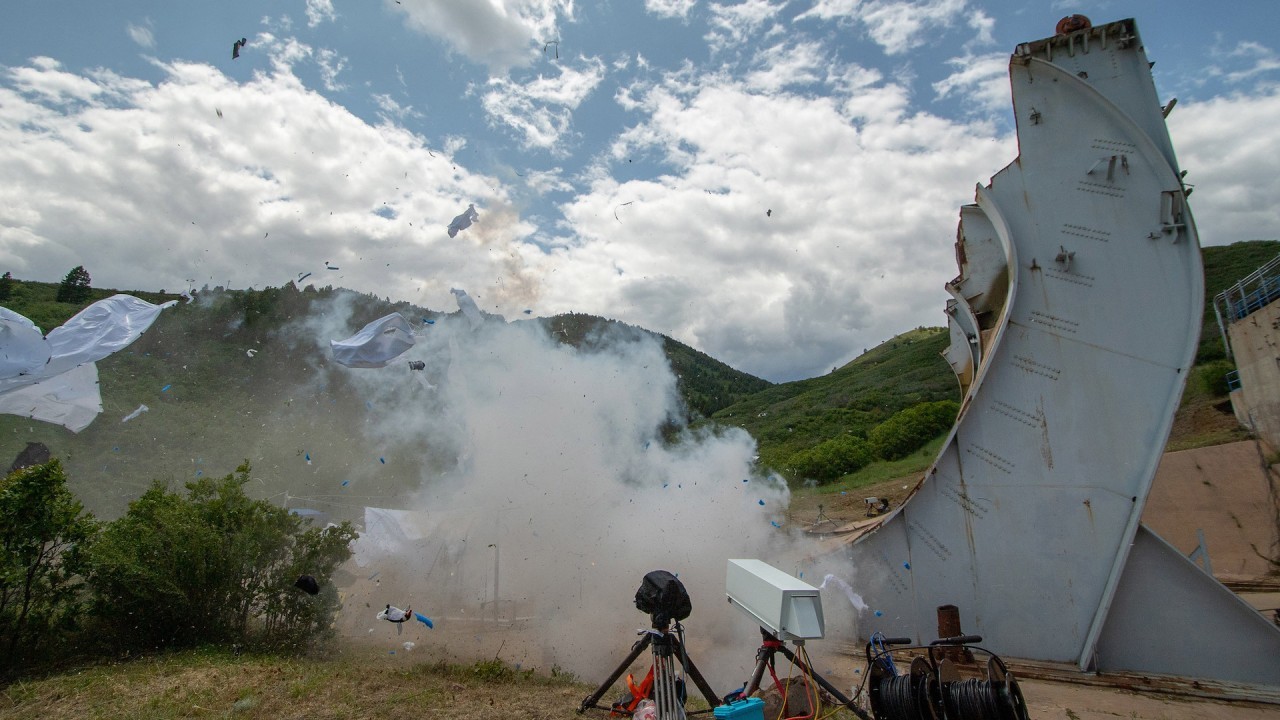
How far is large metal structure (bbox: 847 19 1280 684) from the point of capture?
9.82 m

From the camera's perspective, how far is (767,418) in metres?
56.3

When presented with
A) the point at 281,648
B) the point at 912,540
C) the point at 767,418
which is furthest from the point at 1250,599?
the point at 767,418

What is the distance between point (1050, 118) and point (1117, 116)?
1.05 meters

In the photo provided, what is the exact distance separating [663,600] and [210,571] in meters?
9.12

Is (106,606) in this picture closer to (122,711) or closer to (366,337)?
(122,711)

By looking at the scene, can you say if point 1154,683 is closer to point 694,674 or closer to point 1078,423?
point 1078,423

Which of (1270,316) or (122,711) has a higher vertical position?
(1270,316)

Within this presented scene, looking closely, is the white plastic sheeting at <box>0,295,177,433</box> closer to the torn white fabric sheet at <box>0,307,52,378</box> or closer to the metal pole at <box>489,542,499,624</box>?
the torn white fabric sheet at <box>0,307,52,378</box>

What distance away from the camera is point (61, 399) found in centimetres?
1841

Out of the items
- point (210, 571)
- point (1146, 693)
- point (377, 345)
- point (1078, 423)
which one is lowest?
point (1146, 693)

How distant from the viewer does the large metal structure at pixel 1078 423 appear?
32.2ft

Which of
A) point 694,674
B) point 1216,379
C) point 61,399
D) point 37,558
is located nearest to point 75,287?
point 61,399

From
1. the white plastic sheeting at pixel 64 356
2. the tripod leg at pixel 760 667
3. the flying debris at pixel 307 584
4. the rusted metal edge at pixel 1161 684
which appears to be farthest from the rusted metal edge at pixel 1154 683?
the white plastic sheeting at pixel 64 356

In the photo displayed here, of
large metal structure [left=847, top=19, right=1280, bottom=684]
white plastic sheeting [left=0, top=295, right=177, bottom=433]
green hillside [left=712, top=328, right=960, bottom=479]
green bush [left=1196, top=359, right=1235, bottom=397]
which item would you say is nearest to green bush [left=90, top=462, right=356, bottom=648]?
white plastic sheeting [left=0, top=295, right=177, bottom=433]
